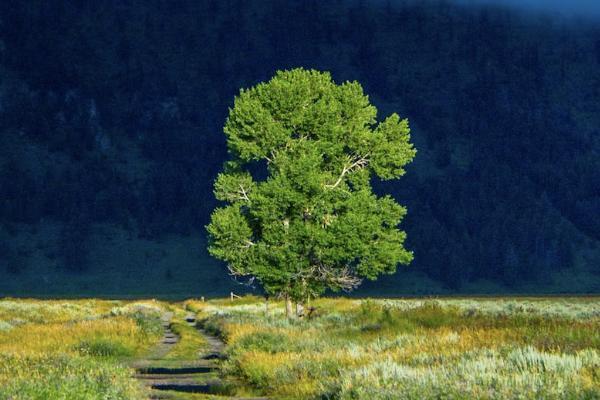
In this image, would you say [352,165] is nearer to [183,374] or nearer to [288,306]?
[288,306]

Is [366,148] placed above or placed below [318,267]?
above

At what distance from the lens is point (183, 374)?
23.5 metres

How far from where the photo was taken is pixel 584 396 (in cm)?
1202

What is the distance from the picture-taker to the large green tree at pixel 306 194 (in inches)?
1660

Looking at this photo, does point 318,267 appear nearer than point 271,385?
No

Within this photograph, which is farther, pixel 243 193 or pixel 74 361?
pixel 243 193

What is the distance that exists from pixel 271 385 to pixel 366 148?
27.3 meters

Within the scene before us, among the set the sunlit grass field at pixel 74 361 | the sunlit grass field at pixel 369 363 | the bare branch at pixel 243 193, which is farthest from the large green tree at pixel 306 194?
the sunlit grass field at pixel 369 363

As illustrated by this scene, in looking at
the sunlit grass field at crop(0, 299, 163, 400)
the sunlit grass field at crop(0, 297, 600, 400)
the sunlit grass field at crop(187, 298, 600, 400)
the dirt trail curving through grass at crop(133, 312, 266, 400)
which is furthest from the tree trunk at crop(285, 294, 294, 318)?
the sunlit grass field at crop(187, 298, 600, 400)

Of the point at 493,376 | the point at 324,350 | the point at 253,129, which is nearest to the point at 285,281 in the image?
the point at 253,129

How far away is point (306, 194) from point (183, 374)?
785 inches

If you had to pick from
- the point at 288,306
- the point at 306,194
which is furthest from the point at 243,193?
the point at 288,306

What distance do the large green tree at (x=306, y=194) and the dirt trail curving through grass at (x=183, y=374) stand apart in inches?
376

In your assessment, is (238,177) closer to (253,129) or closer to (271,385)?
(253,129)
